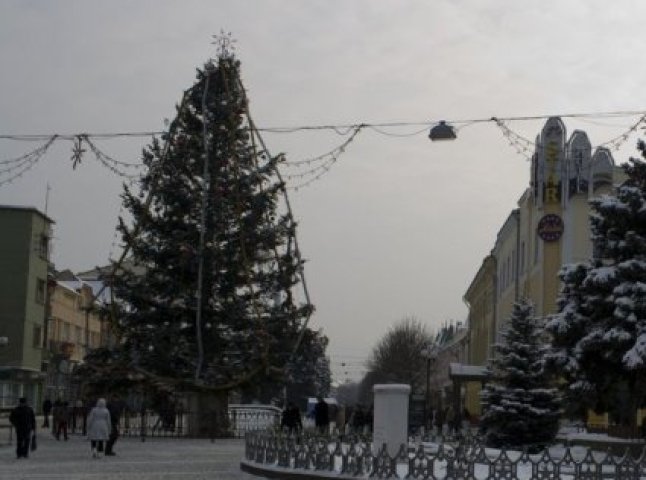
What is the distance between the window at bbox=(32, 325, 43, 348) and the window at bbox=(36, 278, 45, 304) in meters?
1.64

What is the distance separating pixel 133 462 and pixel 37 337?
1812 inches

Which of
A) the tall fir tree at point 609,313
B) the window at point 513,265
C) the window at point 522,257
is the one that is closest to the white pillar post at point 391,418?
the tall fir tree at point 609,313

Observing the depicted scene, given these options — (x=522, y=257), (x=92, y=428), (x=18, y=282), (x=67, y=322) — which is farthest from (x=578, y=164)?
(x=67, y=322)

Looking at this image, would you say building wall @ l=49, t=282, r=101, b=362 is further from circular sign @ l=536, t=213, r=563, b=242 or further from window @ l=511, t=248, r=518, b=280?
circular sign @ l=536, t=213, r=563, b=242

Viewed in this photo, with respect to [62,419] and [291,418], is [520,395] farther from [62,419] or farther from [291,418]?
[62,419]

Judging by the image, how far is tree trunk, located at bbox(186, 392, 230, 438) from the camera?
3531cm

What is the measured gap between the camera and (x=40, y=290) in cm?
6825

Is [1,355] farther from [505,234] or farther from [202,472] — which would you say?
[202,472]

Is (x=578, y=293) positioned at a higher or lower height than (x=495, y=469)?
higher

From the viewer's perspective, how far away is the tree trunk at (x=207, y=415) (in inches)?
1390

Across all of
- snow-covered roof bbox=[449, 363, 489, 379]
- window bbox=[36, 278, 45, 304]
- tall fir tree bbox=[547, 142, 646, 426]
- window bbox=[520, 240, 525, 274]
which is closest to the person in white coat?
tall fir tree bbox=[547, 142, 646, 426]

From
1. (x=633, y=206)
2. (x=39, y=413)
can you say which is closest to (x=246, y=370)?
(x=633, y=206)

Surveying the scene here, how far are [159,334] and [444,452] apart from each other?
62.9 feet

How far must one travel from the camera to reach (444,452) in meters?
16.6
